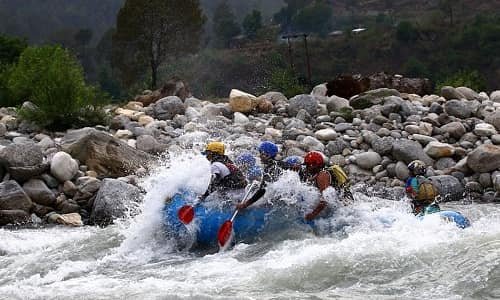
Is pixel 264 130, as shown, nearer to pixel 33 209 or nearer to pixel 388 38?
pixel 33 209

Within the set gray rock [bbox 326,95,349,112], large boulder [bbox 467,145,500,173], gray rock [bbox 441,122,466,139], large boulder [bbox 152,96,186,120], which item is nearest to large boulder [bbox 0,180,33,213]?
large boulder [bbox 152,96,186,120]

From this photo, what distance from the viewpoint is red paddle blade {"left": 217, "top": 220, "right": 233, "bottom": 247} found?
25.6 ft

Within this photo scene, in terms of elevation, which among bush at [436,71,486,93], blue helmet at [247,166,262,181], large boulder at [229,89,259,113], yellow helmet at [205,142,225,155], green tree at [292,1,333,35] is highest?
yellow helmet at [205,142,225,155]

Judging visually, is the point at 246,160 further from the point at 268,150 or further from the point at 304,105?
the point at 304,105

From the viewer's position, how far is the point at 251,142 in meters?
13.1

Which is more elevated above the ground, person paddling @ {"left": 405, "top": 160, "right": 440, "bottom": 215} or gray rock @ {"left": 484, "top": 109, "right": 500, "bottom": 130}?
person paddling @ {"left": 405, "top": 160, "right": 440, "bottom": 215}

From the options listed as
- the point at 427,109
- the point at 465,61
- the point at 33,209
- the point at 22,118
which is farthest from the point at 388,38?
the point at 33,209

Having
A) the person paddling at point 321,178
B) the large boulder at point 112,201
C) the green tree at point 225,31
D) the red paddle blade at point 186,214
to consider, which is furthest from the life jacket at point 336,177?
the green tree at point 225,31

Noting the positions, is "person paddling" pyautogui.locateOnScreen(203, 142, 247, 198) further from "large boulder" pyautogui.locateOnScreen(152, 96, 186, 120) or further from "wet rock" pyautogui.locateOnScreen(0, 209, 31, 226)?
"large boulder" pyautogui.locateOnScreen(152, 96, 186, 120)

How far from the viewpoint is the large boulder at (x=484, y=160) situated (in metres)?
11.8

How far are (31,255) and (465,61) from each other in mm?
36643

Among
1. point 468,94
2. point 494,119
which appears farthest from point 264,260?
point 468,94

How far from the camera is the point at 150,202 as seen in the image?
8.30m

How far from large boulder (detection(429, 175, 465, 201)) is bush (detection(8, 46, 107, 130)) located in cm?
667
